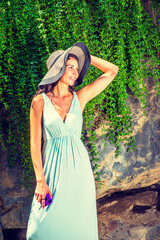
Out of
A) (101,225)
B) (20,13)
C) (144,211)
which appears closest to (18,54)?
(20,13)

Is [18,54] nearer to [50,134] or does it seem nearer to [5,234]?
[50,134]

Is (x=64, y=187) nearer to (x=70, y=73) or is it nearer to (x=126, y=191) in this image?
(x=70, y=73)

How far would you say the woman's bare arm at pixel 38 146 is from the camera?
2295 mm

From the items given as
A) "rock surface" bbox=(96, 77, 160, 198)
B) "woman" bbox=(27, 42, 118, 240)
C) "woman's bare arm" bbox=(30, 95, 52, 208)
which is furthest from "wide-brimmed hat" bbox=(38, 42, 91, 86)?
"rock surface" bbox=(96, 77, 160, 198)

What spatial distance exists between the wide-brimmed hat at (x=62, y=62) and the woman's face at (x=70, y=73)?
8 centimetres

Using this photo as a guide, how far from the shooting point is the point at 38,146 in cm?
236

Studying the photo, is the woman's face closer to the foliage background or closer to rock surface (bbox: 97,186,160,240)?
the foliage background

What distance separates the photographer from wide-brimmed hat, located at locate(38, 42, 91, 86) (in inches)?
95.3

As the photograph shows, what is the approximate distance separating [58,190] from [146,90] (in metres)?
2.03

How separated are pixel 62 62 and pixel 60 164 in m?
0.91

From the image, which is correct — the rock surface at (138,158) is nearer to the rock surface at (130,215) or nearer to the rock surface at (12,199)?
the rock surface at (130,215)

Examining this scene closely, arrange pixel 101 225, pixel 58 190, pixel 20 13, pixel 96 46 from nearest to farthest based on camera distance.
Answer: pixel 58 190 → pixel 20 13 → pixel 96 46 → pixel 101 225

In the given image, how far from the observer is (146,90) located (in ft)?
12.1

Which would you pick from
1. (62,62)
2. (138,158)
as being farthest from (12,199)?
(62,62)
